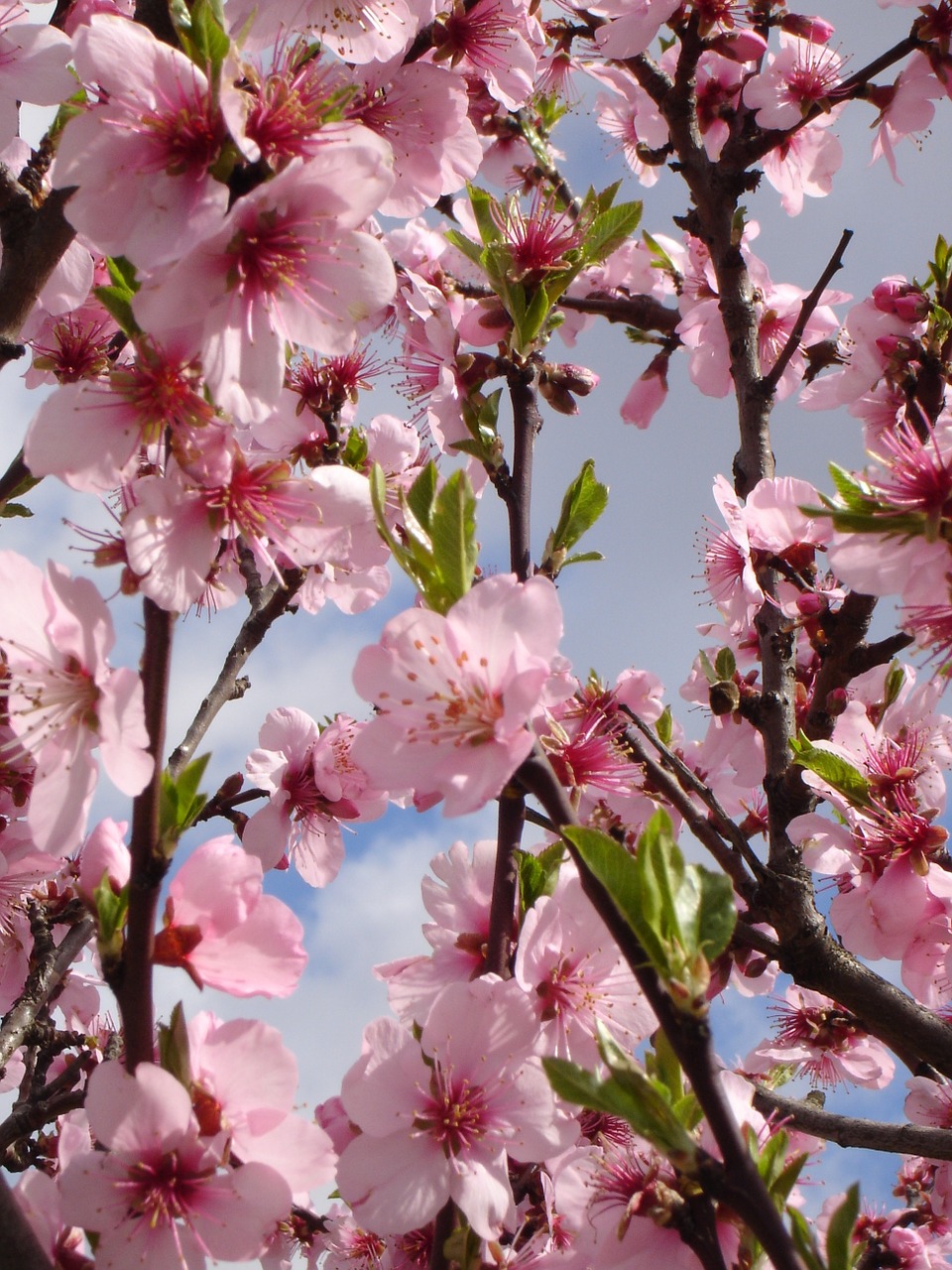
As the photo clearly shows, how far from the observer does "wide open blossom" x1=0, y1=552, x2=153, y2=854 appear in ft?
4.81

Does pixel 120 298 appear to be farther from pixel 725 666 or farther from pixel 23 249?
pixel 725 666

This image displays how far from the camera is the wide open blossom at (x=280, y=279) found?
1483 mm

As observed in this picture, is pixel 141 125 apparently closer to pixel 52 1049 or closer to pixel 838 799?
pixel 838 799

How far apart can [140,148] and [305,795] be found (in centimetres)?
211

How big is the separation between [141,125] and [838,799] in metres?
1.97

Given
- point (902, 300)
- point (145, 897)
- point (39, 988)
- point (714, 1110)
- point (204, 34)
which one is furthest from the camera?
point (902, 300)

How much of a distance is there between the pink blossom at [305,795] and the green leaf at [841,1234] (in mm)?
2072

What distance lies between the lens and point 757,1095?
2709mm

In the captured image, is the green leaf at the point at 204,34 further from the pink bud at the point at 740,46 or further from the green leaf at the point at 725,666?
the pink bud at the point at 740,46

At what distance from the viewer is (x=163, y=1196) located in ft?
4.56

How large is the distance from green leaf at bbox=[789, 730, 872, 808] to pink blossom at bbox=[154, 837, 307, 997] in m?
1.29

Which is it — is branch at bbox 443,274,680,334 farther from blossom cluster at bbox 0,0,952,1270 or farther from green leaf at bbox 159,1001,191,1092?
green leaf at bbox 159,1001,191,1092

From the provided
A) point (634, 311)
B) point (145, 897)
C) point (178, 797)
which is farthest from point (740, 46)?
point (145, 897)

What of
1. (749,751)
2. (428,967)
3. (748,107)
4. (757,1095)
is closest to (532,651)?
(428,967)
